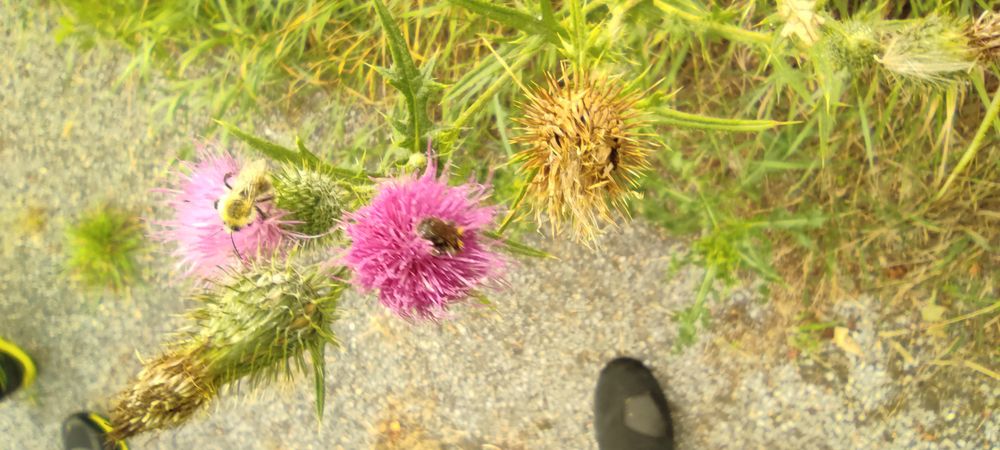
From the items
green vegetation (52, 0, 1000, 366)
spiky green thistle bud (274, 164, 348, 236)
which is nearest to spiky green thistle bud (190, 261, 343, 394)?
spiky green thistle bud (274, 164, 348, 236)

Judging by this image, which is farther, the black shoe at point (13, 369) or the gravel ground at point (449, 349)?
the black shoe at point (13, 369)

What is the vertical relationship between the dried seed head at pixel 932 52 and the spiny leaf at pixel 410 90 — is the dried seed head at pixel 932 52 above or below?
below

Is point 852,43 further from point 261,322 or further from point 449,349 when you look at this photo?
point 449,349

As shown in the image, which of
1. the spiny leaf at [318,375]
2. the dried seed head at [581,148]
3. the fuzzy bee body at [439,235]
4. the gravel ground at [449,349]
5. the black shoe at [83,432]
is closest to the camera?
the dried seed head at [581,148]

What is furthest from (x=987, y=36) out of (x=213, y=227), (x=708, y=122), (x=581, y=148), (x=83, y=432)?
(x=83, y=432)

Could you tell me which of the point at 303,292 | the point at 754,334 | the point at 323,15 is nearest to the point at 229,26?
the point at 323,15

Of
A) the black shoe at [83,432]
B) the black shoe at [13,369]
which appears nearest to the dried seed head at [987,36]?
the black shoe at [83,432]

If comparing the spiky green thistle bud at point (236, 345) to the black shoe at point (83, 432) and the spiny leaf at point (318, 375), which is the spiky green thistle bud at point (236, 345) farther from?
the black shoe at point (83, 432)
